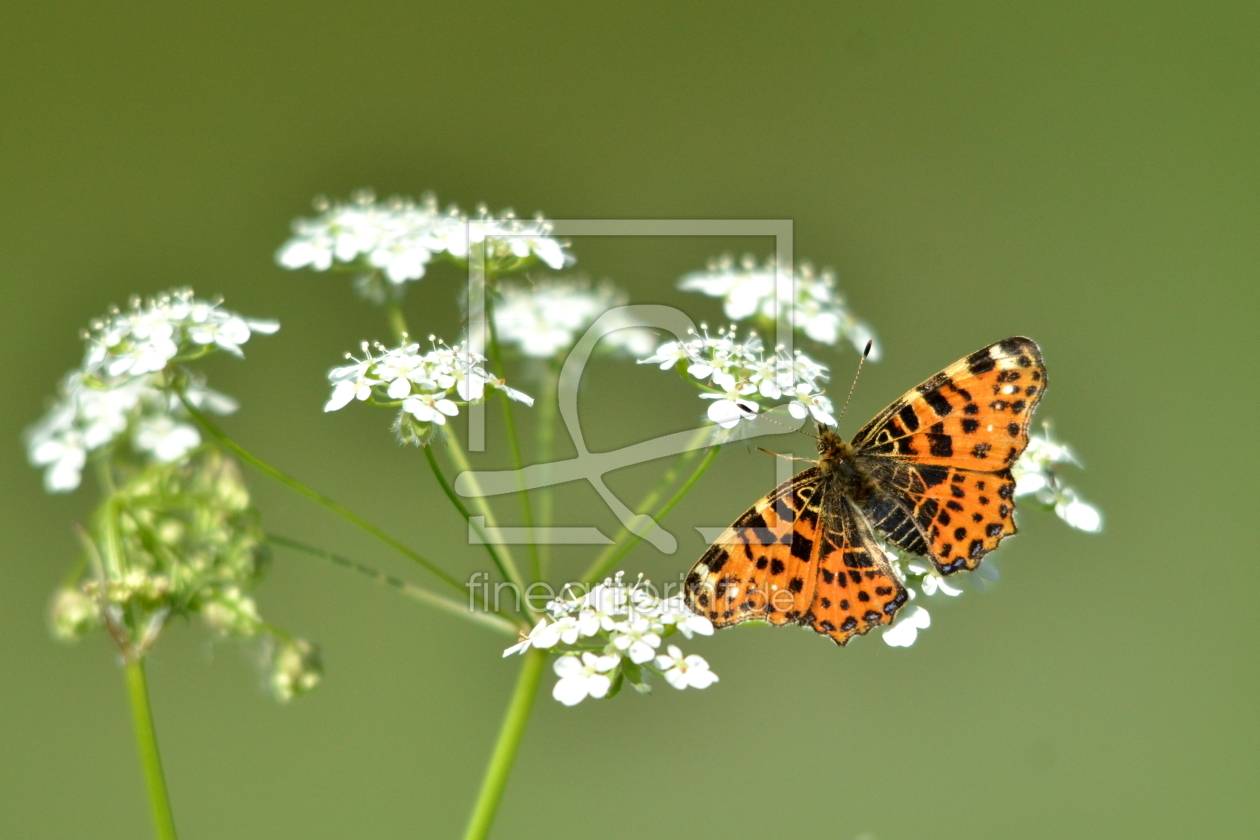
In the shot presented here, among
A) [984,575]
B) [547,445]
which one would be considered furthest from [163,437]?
[984,575]

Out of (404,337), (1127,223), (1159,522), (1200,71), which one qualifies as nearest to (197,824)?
(404,337)

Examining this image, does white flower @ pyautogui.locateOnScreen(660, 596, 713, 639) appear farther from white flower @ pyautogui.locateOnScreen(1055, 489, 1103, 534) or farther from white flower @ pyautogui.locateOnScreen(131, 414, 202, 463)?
white flower @ pyautogui.locateOnScreen(131, 414, 202, 463)

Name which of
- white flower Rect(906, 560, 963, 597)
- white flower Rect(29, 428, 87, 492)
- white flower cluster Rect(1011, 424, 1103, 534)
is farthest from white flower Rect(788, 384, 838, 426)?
white flower Rect(29, 428, 87, 492)

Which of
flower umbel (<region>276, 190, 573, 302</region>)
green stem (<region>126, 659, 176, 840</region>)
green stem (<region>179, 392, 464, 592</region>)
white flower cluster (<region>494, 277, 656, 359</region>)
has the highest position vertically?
white flower cluster (<region>494, 277, 656, 359</region>)

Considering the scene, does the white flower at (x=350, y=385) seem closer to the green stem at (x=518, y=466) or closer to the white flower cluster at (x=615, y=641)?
the green stem at (x=518, y=466)

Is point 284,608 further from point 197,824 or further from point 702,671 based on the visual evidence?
point 702,671

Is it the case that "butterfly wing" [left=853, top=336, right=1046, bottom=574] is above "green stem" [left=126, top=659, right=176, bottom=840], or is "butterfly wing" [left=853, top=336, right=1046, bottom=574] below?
above

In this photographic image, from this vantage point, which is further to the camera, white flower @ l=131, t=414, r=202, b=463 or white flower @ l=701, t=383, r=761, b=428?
white flower @ l=131, t=414, r=202, b=463
